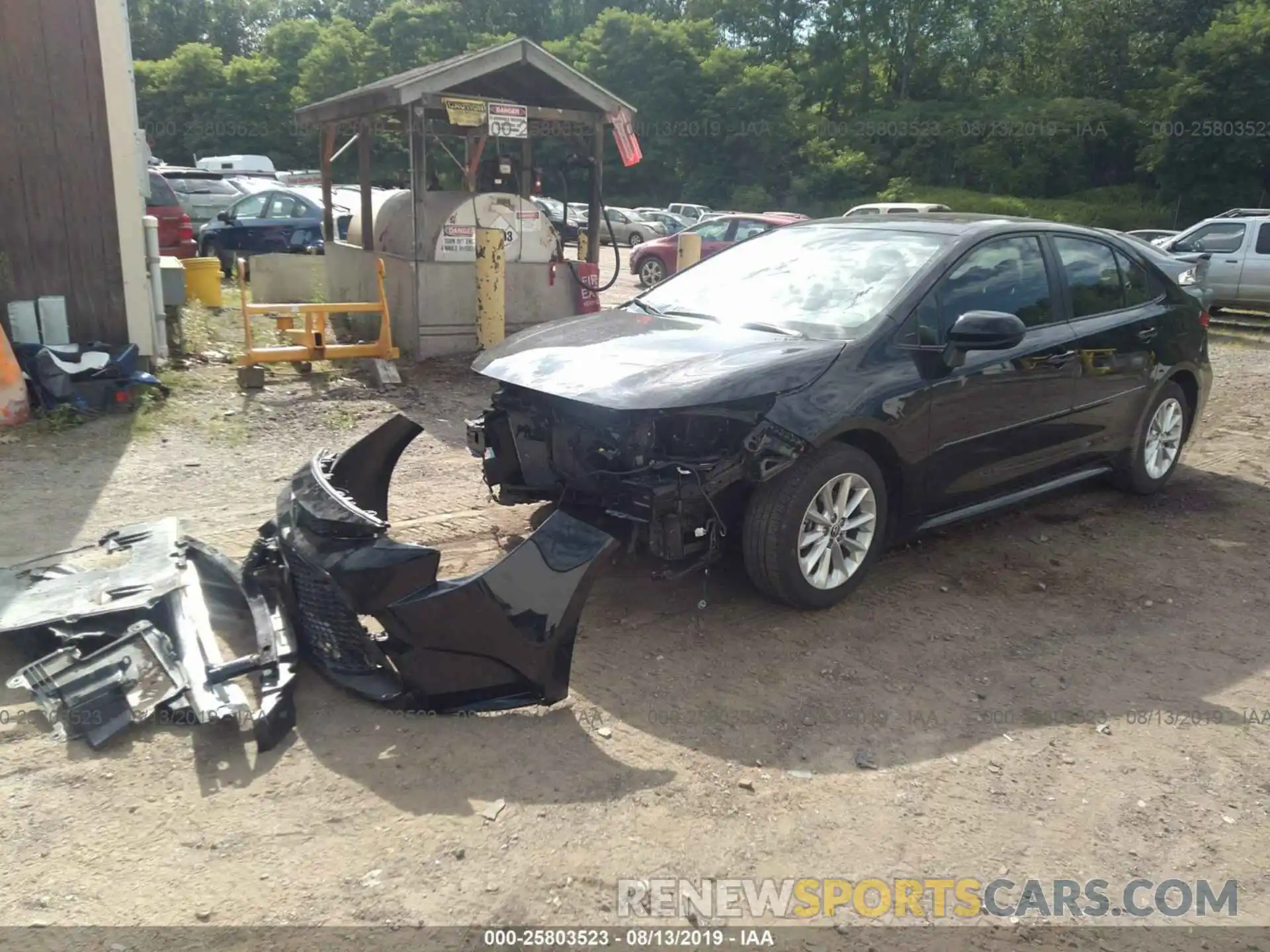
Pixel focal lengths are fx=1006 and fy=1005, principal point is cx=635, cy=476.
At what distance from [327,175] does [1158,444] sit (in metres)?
9.68

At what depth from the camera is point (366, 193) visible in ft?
36.8

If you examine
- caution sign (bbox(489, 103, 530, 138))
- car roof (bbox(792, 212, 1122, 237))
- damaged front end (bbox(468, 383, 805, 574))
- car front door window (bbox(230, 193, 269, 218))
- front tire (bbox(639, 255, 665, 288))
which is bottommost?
front tire (bbox(639, 255, 665, 288))

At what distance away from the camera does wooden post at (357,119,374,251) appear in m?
11.1

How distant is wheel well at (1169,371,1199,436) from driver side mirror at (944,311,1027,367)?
2.35 meters

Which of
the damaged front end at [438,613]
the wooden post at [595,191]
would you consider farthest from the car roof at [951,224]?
the wooden post at [595,191]

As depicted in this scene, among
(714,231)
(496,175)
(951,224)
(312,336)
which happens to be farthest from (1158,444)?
(714,231)

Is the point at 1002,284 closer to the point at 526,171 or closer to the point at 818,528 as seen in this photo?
the point at 818,528

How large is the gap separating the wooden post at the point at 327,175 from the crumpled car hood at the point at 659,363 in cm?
774

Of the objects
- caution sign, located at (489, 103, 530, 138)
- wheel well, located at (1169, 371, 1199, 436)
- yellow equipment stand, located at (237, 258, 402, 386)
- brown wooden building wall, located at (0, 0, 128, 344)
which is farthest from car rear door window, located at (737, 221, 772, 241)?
wheel well, located at (1169, 371, 1199, 436)

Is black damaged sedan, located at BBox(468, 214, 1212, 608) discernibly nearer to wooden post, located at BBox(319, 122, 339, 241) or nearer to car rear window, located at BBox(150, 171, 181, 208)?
wooden post, located at BBox(319, 122, 339, 241)

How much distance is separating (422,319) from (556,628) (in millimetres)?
6987

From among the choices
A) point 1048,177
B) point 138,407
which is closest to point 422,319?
point 138,407

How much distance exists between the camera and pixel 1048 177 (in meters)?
43.6

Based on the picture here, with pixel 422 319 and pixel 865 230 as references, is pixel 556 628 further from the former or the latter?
pixel 422 319
